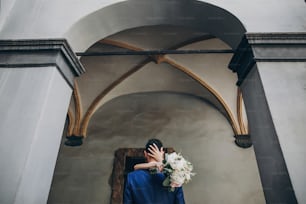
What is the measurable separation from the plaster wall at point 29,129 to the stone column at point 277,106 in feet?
7.14

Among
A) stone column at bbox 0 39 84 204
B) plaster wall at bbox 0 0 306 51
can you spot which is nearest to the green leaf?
stone column at bbox 0 39 84 204

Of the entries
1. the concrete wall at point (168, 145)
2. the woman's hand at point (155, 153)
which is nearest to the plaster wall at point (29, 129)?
the woman's hand at point (155, 153)

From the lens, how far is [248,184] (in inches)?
222

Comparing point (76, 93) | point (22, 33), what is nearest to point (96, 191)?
point (76, 93)

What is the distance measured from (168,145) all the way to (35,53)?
13.6 ft

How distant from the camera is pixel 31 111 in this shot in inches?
95.3

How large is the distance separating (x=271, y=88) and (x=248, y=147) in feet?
13.3

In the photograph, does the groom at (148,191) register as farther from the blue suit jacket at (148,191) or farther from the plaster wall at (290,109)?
the plaster wall at (290,109)

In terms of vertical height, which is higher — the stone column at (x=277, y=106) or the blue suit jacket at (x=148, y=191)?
the stone column at (x=277, y=106)

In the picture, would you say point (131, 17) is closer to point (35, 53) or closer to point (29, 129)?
point (35, 53)

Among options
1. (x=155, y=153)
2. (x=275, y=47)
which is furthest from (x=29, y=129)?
(x=275, y=47)

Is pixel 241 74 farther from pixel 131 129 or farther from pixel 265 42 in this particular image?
pixel 131 129

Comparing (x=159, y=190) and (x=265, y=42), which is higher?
(x=265, y=42)

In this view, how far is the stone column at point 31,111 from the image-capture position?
213 cm
